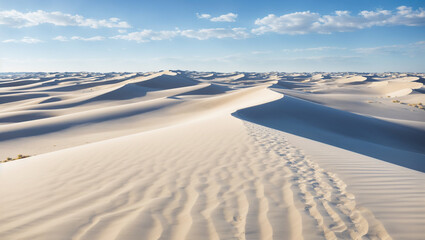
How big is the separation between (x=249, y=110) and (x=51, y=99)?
1244 inches

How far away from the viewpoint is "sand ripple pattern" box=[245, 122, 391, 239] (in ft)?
10.2

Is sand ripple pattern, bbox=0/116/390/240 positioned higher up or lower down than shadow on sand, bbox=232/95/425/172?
higher up

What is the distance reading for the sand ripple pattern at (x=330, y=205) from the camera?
→ 122 inches

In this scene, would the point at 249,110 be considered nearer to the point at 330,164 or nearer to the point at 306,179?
the point at 330,164

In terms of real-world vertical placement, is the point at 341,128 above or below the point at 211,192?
below

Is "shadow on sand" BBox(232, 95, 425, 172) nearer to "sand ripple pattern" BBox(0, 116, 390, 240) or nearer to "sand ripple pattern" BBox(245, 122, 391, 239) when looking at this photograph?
"sand ripple pattern" BBox(0, 116, 390, 240)

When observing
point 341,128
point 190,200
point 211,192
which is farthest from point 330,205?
point 341,128

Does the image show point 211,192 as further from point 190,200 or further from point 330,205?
point 330,205

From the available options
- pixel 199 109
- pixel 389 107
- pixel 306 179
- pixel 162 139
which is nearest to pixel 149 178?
pixel 306 179

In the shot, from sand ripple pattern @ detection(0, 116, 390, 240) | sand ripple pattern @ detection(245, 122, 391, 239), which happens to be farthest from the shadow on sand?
sand ripple pattern @ detection(245, 122, 391, 239)

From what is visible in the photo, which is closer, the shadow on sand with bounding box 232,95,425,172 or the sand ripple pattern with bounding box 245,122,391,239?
the sand ripple pattern with bounding box 245,122,391,239

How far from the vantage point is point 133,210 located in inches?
144

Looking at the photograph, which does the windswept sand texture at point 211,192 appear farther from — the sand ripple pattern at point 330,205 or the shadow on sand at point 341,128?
the shadow on sand at point 341,128

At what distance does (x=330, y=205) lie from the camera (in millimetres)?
3727
